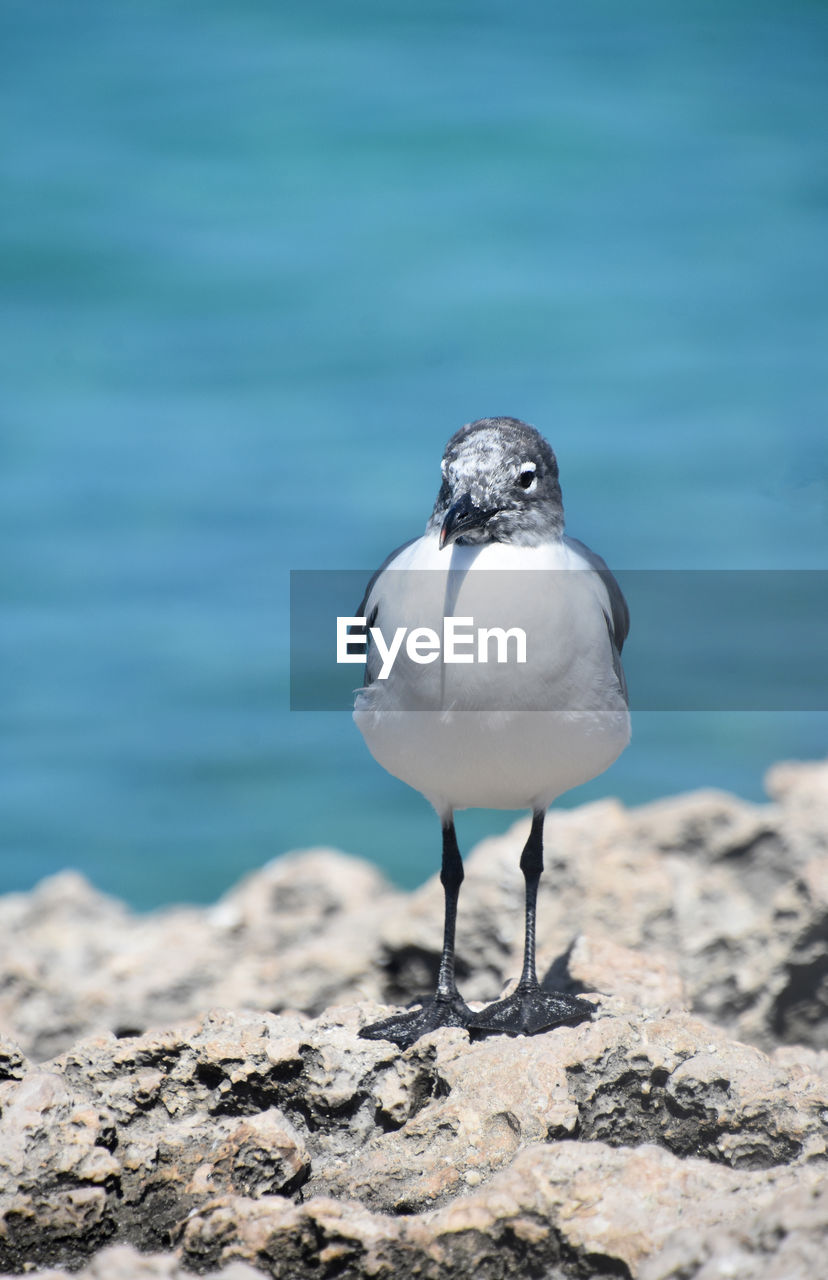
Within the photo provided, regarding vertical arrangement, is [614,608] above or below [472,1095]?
above

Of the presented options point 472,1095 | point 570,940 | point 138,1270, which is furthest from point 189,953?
point 138,1270

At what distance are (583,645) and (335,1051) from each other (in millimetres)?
1924

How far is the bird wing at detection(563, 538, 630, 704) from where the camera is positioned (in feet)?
17.0

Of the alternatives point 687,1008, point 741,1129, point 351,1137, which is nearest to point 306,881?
point 687,1008

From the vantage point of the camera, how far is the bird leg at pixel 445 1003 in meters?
4.25

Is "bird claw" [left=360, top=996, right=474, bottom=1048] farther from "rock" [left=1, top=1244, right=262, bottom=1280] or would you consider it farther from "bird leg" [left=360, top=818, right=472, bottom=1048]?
"rock" [left=1, top=1244, right=262, bottom=1280]

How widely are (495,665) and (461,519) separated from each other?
61cm

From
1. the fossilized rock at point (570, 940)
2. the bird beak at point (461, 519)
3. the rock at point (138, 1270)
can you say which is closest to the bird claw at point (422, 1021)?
the fossilized rock at point (570, 940)

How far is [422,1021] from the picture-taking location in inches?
177

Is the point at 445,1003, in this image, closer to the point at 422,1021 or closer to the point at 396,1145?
the point at 422,1021

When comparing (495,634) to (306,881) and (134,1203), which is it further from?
(306,881)

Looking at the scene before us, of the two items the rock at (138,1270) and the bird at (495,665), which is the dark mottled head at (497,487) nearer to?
the bird at (495,665)

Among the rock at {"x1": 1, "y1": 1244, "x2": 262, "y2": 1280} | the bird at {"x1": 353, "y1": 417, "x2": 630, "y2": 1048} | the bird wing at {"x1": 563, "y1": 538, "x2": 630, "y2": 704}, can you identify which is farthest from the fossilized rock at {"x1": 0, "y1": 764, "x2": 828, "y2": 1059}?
the rock at {"x1": 1, "y1": 1244, "x2": 262, "y2": 1280}

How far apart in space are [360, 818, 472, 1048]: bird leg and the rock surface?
16 centimetres
